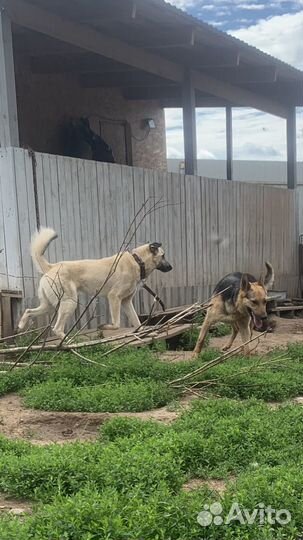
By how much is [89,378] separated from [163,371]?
768 mm

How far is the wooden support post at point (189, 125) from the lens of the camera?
12.1m

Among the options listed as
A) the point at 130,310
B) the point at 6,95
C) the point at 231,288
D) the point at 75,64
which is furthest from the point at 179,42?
the point at 231,288

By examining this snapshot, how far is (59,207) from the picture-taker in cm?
815

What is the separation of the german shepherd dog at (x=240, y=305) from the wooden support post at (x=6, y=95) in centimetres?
336

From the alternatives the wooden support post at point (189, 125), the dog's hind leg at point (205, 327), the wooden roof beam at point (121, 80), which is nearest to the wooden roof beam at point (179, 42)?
the wooden support post at point (189, 125)

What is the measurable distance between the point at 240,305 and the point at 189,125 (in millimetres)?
5998

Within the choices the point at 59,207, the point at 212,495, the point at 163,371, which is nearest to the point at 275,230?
the point at 59,207

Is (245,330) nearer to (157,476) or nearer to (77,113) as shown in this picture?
(157,476)

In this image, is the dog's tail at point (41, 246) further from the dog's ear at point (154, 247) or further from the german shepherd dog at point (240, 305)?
the german shepherd dog at point (240, 305)

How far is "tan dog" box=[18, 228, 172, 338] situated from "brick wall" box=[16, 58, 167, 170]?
5.14m

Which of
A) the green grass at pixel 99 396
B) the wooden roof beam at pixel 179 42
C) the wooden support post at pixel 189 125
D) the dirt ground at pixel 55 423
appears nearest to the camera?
the dirt ground at pixel 55 423

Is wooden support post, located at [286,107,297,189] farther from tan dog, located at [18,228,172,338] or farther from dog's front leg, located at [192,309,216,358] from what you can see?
dog's front leg, located at [192,309,216,358]

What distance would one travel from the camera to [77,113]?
46.3ft

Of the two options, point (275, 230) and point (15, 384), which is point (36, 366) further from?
point (275, 230)
